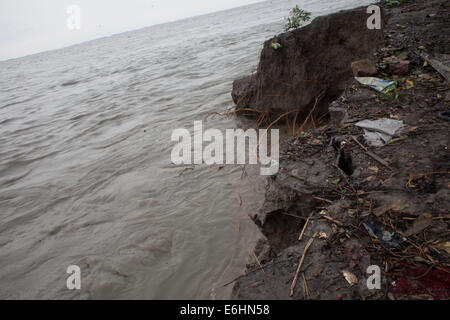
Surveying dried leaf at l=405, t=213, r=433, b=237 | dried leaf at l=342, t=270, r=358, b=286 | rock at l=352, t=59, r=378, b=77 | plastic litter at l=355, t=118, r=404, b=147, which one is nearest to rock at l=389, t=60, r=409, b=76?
rock at l=352, t=59, r=378, b=77

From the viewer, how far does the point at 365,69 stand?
2900mm

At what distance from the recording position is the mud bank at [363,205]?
1240mm

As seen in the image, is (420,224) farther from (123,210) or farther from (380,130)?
(123,210)

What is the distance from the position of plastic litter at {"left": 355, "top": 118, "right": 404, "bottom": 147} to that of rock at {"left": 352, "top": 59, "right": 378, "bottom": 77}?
976 millimetres

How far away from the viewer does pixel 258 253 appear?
2109 mm

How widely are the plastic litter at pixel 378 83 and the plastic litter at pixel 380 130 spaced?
0.57 m

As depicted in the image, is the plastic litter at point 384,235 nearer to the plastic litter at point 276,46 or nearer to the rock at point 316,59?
the rock at point 316,59

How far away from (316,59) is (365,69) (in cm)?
123

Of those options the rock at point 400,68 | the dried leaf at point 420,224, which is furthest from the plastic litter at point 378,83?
the dried leaf at point 420,224

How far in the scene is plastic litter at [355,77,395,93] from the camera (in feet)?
8.37

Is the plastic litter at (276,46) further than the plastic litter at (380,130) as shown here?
Yes

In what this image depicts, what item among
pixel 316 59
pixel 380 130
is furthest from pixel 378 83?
pixel 316 59
